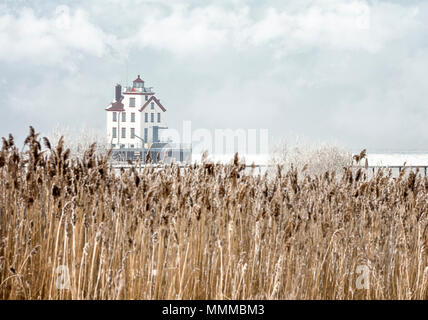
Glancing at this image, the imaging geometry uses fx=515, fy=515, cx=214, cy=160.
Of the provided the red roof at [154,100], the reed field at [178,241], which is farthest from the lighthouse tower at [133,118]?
the reed field at [178,241]

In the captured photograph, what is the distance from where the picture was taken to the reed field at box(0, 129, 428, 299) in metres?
2.79

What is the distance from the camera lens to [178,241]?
105 inches

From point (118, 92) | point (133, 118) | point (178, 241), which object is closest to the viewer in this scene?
point (178, 241)

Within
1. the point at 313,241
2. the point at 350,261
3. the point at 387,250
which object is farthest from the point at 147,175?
the point at 387,250

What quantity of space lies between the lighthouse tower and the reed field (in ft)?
188

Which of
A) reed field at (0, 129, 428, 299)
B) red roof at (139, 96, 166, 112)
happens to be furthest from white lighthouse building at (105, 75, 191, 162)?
reed field at (0, 129, 428, 299)

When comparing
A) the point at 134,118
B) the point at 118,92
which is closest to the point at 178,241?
the point at 134,118

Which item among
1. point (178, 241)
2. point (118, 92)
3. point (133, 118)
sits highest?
point (118, 92)

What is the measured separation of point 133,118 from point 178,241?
58.9m

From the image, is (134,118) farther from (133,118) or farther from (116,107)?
(116,107)

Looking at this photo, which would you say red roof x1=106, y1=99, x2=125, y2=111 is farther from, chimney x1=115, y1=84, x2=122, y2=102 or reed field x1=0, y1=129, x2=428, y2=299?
reed field x1=0, y1=129, x2=428, y2=299

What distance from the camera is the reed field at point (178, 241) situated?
9.16 ft
